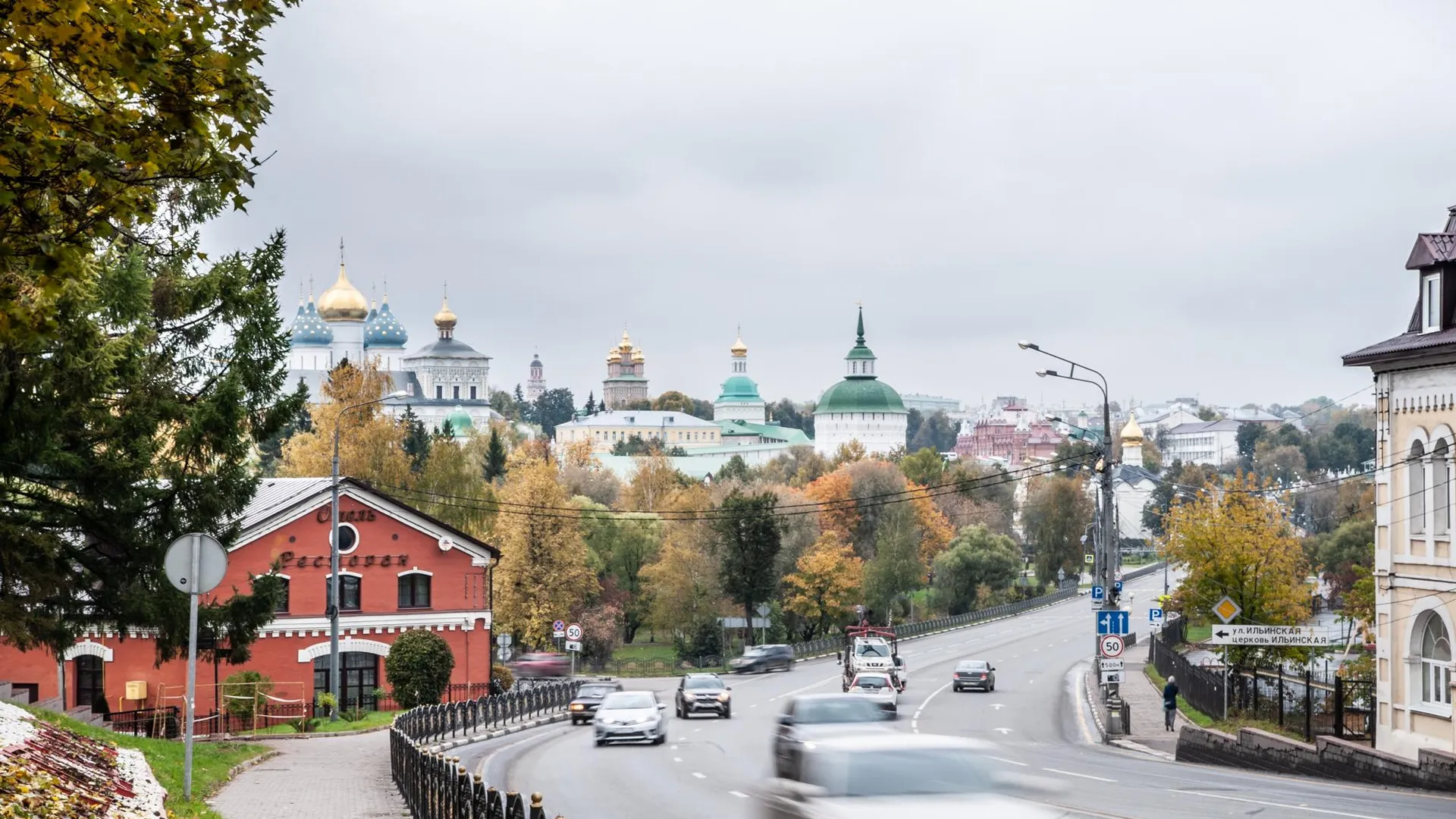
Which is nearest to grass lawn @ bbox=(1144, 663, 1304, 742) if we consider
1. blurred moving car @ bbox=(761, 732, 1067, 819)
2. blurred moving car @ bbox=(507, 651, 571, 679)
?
blurred moving car @ bbox=(761, 732, 1067, 819)

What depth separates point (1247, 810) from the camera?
18719 millimetres

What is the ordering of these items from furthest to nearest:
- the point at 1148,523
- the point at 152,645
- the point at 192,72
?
the point at 1148,523, the point at 152,645, the point at 192,72

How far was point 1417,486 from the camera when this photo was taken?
30141 millimetres

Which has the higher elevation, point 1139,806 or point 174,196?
point 174,196

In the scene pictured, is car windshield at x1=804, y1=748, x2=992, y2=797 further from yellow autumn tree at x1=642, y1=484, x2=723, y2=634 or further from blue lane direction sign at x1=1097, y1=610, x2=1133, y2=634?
yellow autumn tree at x1=642, y1=484, x2=723, y2=634

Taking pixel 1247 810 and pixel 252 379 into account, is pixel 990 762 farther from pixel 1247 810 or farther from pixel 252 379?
pixel 252 379

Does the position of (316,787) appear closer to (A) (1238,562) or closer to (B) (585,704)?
(B) (585,704)

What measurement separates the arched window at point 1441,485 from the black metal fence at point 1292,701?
3497 millimetres

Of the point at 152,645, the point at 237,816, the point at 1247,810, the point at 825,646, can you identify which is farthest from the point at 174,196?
the point at 825,646

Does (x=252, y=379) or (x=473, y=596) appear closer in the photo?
(x=252, y=379)

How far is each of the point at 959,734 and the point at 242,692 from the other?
61.2ft

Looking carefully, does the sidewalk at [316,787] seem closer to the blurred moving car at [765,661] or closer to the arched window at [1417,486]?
the arched window at [1417,486]

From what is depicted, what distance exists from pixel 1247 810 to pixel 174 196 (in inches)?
716

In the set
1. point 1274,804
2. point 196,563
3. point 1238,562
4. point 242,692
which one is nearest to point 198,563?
point 196,563
